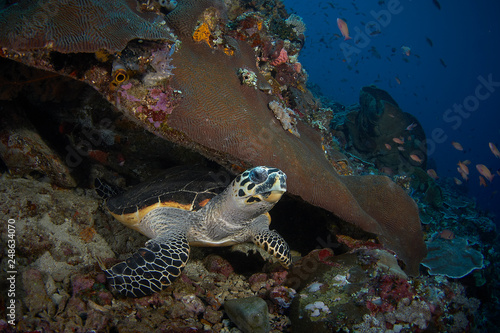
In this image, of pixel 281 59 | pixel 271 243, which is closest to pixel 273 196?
pixel 271 243

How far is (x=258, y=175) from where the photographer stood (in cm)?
251

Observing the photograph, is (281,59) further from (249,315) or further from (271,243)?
(249,315)

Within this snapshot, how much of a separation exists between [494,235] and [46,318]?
14.6 m

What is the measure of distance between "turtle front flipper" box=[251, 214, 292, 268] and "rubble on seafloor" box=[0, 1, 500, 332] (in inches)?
6.4

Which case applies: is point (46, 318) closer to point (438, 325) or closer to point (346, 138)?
point (438, 325)

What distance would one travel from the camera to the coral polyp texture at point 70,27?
77.2 inches

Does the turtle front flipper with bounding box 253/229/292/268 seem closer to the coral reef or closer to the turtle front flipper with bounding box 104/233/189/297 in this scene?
the turtle front flipper with bounding box 104/233/189/297

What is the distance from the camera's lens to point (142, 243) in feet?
11.5

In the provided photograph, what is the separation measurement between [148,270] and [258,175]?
137 centimetres

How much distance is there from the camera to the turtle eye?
248 centimetres

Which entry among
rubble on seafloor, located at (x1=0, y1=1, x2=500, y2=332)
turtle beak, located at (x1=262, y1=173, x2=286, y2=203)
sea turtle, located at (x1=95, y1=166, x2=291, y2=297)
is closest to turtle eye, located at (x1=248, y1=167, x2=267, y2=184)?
sea turtle, located at (x1=95, y1=166, x2=291, y2=297)

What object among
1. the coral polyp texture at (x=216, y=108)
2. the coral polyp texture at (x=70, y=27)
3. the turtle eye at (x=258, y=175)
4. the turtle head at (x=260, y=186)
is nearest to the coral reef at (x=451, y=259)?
the coral polyp texture at (x=216, y=108)

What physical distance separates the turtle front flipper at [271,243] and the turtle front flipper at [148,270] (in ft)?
3.14

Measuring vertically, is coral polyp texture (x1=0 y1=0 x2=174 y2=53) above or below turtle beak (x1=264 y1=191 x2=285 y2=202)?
above
